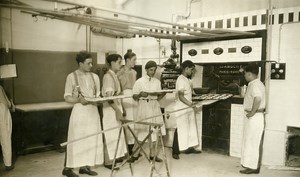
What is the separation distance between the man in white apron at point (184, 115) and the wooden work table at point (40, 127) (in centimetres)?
196

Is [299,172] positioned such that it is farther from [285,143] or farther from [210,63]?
[210,63]

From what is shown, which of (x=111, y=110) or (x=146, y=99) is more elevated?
(x=146, y=99)

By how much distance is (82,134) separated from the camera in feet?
13.4

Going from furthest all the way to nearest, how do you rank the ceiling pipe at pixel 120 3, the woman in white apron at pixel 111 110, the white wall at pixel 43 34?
1. the ceiling pipe at pixel 120 3
2. the white wall at pixel 43 34
3. the woman in white apron at pixel 111 110

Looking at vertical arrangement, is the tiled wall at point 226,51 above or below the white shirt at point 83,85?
above

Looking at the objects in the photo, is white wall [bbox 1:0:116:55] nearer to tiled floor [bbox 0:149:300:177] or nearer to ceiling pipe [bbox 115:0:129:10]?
ceiling pipe [bbox 115:0:129:10]

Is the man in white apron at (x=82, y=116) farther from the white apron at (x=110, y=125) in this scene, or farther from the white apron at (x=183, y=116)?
the white apron at (x=183, y=116)

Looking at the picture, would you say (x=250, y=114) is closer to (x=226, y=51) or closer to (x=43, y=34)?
(x=226, y=51)

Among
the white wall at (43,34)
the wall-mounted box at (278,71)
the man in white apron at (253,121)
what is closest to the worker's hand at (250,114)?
the man in white apron at (253,121)

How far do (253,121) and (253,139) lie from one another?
264 millimetres

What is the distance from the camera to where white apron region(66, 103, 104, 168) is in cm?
402

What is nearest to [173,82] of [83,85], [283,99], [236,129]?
[236,129]

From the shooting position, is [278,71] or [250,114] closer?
[250,114]

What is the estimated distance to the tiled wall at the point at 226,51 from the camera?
4883 millimetres
